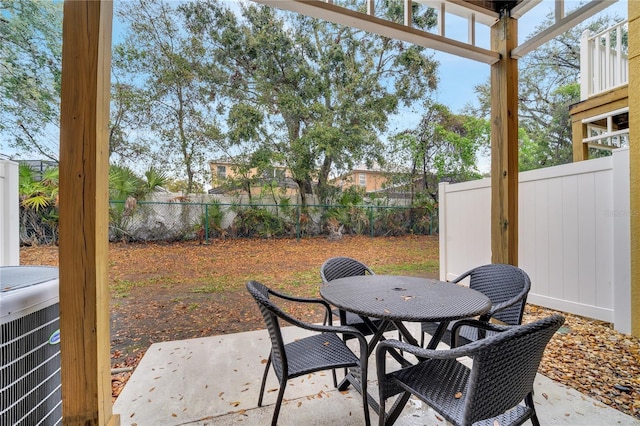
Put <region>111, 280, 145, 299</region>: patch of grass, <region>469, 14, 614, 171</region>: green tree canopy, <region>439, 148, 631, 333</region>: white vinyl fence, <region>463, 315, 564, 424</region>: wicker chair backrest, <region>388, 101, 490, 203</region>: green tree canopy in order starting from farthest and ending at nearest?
<region>469, 14, 614, 171</region>: green tree canopy
<region>388, 101, 490, 203</region>: green tree canopy
<region>111, 280, 145, 299</region>: patch of grass
<region>439, 148, 631, 333</region>: white vinyl fence
<region>463, 315, 564, 424</region>: wicker chair backrest

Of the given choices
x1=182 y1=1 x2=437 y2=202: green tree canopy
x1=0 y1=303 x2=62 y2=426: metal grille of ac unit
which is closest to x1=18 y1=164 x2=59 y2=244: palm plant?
x1=182 y1=1 x2=437 y2=202: green tree canopy

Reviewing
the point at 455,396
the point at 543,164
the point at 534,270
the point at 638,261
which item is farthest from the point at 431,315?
the point at 543,164

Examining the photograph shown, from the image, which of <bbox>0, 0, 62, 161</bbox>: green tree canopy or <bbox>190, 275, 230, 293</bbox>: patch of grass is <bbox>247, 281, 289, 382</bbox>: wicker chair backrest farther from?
<bbox>0, 0, 62, 161</bbox>: green tree canopy

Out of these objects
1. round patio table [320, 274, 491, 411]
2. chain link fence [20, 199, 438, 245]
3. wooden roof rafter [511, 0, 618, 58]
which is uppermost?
wooden roof rafter [511, 0, 618, 58]

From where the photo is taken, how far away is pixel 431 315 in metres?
1.31

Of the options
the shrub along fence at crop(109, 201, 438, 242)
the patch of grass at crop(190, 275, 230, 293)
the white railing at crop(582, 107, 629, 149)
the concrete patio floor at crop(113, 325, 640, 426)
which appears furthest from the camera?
the shrub along fence at crop(109, 201, 438, 242)

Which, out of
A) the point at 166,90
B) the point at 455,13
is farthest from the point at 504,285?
the point at 166,90

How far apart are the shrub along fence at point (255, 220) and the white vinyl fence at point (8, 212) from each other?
9.83ft

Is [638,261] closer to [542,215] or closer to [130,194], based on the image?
[542,215]

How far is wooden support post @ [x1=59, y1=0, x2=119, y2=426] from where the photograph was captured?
1206 millimetres

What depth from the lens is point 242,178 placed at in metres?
6.49

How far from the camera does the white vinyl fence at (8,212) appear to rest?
237 centimetres

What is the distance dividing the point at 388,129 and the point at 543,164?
6184mm

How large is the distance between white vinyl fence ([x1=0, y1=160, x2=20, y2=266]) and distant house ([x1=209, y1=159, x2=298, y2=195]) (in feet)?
12.3
